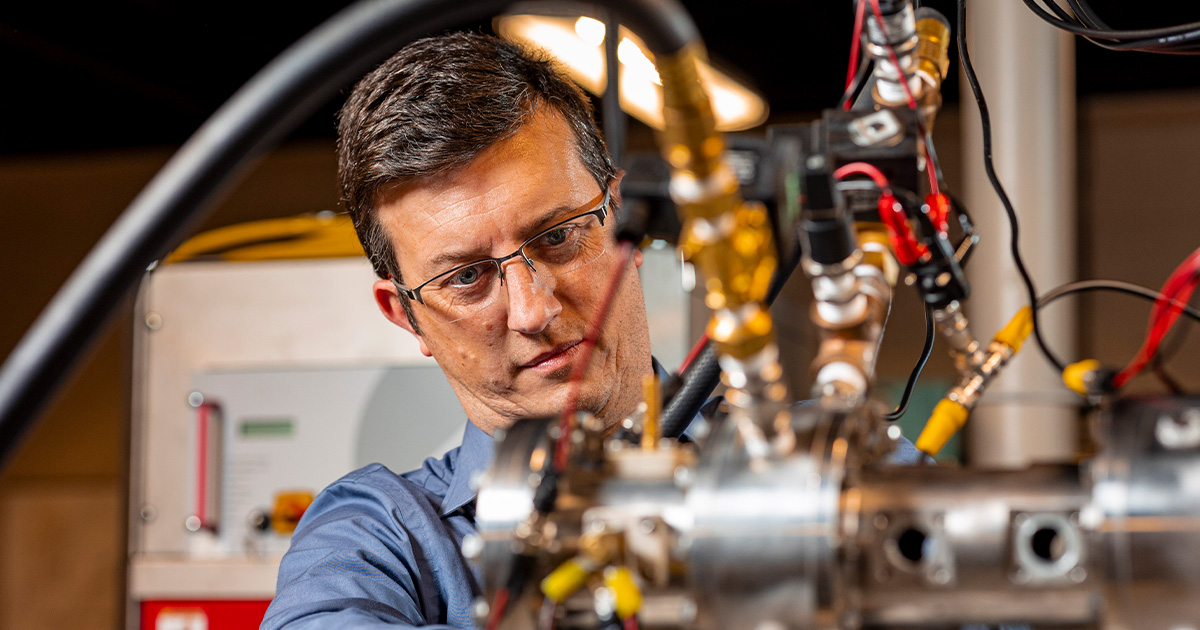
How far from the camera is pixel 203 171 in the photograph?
415 mm

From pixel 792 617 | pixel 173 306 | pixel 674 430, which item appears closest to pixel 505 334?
pixel 674 430

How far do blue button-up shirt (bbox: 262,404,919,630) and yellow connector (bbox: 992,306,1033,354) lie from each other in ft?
0.67

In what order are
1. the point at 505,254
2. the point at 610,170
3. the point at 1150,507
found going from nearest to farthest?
1. the point at 1150,507
2. the point at 505,254
3. the point at 610,170

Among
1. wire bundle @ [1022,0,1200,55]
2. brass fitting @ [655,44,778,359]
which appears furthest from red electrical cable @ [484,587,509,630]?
wire bundle @ [1022,0,1200,55]

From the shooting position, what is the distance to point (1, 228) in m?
5.07

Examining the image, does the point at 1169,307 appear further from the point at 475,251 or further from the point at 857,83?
the point at 475,251

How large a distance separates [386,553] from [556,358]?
281 mm

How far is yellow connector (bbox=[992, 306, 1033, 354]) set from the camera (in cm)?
63

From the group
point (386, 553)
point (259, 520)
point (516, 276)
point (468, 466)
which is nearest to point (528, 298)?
point (516, 276)

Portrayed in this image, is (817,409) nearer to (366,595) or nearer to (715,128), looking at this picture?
(715,128)

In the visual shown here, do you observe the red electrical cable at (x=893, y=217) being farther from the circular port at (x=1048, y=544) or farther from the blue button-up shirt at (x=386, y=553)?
the blue button-up shirt at (x=386, y=553)

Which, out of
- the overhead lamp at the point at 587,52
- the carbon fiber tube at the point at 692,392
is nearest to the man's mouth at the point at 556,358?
the carbon fiber tube at the point at 692,392

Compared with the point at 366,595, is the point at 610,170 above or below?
above

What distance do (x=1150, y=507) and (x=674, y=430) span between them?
33 cm
